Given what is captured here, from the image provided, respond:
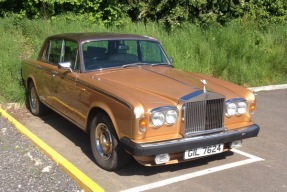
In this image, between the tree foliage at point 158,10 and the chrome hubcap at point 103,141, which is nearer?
the chrome hubcap at point 103,141

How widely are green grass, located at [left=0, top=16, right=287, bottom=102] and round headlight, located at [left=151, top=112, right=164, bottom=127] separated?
6.06 meters

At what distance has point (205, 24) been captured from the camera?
1334cm

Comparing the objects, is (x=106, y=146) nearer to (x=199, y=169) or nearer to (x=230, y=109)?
(x=199, y=169)

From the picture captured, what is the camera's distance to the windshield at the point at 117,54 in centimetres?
570

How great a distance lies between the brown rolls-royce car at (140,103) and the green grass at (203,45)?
4.27 meters

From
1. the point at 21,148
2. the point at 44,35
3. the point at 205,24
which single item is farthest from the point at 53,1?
the point at 21,148

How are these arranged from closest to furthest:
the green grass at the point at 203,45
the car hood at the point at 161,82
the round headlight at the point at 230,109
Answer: the car hood at the point at 161,82 → the round headlight at the point at 230,109 → the green grass at the point at 203,45

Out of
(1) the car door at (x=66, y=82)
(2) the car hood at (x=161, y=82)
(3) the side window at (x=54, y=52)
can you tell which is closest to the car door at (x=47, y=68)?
(3) the side window at (x=54, y=52)

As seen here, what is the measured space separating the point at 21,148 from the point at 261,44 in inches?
361

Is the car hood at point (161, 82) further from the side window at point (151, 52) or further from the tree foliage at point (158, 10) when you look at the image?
the tree foliage at point (158, 10)

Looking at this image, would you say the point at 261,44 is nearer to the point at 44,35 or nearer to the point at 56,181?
the point at 44,35

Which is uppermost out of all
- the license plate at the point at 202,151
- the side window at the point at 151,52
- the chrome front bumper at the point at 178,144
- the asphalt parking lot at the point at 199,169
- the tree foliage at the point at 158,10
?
the tree foliage at the point at 158,10

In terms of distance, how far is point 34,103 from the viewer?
7.50 m

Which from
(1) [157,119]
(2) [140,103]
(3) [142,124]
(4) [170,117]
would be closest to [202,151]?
(4) [170,117]
